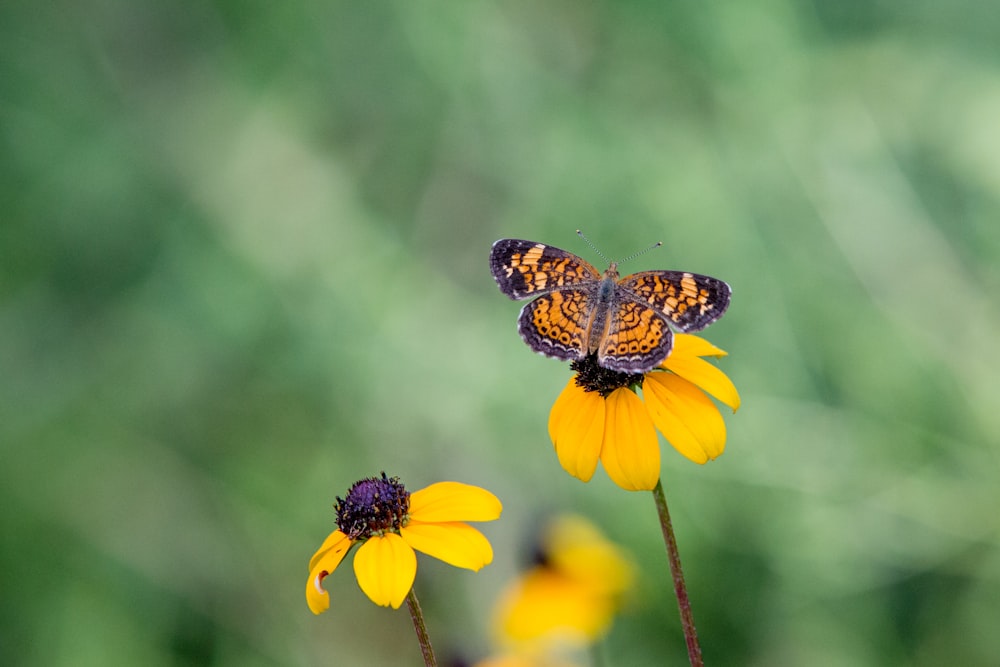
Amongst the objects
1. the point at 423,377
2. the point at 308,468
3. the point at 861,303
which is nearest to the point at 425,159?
the point at 423,377

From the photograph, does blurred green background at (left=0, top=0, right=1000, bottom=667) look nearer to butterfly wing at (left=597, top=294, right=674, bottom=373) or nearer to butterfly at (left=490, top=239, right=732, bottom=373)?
butterfly at (left=490, top=239, right=732, bottom=373)

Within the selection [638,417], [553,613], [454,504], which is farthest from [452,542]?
[553,613]

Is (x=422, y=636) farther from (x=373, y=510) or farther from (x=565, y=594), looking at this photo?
(x=565, y=594)

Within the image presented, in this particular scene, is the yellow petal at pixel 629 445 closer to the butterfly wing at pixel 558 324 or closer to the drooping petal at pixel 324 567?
the butterfly wing at pixel 558 324

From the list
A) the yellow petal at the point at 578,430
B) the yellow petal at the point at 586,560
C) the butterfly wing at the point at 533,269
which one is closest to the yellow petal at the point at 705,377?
the yellow petal at the point at 578,430

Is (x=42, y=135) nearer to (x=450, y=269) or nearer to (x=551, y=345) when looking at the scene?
(x=450, y=269)
